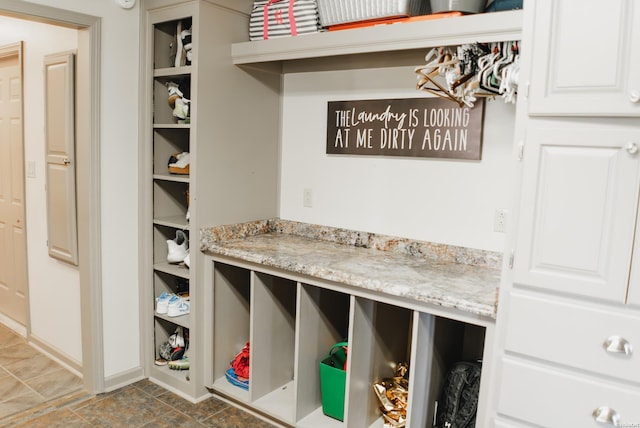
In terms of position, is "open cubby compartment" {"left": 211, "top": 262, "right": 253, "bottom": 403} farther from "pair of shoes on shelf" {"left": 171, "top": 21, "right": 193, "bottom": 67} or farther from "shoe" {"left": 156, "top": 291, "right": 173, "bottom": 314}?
"pair of shoes on shelf" {"left": 171, "top": 21, "right": 193, "bottom": 67}

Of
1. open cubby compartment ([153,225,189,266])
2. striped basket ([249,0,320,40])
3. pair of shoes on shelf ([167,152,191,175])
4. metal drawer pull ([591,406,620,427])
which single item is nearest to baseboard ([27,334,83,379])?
open cubby compartment ([153,225,189,266])

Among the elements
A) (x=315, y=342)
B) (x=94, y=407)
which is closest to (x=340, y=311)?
(x=315, y=342)

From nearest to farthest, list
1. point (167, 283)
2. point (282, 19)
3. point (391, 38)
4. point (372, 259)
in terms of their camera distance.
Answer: point (391, 38), point (372, 259), point (282, 19), point (167, 283)

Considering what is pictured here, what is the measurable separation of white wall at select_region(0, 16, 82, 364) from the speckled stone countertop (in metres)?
1.15

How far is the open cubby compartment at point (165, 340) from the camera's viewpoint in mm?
2992

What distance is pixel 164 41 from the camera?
117 inches

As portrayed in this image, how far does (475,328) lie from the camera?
252 centimetres

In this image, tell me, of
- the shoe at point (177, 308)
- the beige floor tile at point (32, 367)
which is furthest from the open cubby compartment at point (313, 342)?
the beige floor tile at point (32, 367)

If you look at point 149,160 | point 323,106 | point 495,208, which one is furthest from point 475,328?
point 149,160

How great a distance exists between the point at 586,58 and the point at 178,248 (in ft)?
7.45

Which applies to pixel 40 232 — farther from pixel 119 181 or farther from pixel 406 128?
pixel 406 128

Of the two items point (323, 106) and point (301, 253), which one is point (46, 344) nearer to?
point (301, 253)

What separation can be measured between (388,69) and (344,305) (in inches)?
50.0

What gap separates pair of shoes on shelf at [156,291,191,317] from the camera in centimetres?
301
